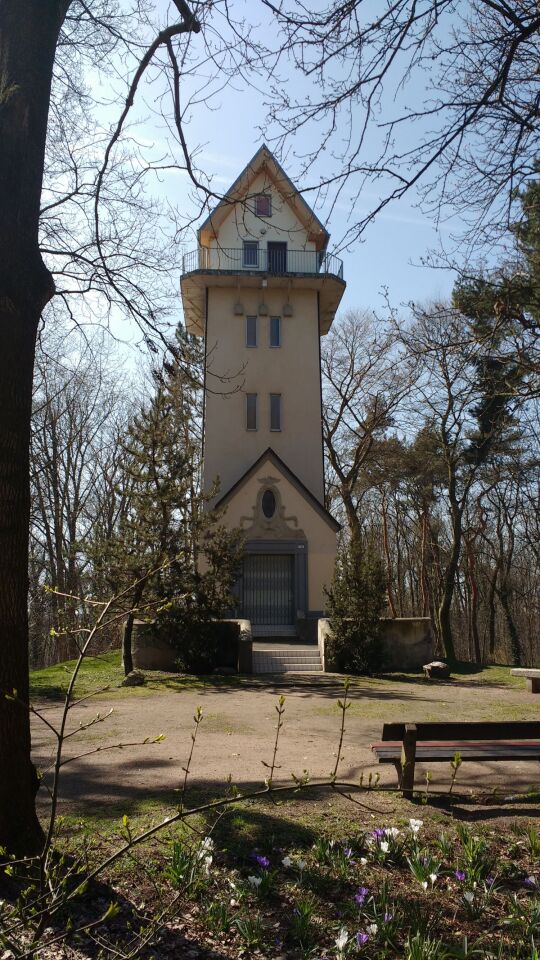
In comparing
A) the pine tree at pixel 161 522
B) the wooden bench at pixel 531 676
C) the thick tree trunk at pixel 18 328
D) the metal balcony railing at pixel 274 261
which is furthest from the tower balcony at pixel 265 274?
the thick tree trunk at pixel 18 328

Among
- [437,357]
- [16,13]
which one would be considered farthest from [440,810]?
[16,13]

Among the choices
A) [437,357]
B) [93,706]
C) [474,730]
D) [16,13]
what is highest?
[16,13]

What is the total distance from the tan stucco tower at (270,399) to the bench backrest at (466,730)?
20.6 metres

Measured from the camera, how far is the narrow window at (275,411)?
1172 inches

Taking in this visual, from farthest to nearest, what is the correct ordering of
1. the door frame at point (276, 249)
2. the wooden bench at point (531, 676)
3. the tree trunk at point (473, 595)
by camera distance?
the tree trunk at point (473, 595) → the door frame at point (276, 249) → the wooden bench at point (531, 676)

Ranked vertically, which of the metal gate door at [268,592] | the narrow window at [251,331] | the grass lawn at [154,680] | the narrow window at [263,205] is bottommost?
the grass lawn at [154,680]

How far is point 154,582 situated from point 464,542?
2618cm

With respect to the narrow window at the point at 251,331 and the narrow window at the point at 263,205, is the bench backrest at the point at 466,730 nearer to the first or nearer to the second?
the narrow window at the point at 263,205

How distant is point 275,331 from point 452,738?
82.7ft

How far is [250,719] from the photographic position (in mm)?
11445

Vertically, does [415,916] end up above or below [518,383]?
below

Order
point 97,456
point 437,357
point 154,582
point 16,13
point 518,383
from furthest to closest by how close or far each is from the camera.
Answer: point 97,456, point 154,582, point 518,383, point 437,357, point 16,13

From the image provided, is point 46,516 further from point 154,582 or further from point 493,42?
point 493,42

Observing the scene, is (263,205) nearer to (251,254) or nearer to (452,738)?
(251,254)
